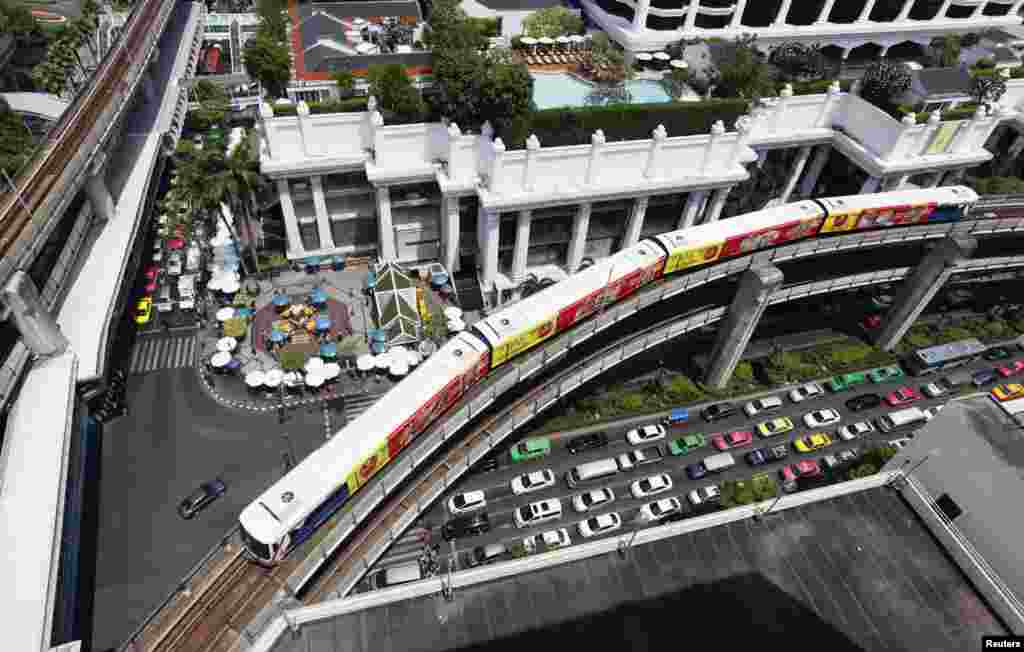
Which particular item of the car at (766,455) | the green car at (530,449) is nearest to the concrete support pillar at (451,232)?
the green car at (530,449)

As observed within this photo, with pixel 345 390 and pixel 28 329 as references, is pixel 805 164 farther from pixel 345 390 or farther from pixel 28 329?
pixel 28 329

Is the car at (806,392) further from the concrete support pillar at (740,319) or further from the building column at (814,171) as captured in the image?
the building column at (814,171)

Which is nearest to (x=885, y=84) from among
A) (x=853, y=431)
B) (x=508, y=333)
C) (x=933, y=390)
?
(x=933, y=390)

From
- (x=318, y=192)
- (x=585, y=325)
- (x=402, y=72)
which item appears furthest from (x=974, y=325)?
(x=318, y=192)

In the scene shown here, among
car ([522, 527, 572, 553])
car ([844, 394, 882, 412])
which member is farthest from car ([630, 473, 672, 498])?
car ([844, 394, 882, 412])

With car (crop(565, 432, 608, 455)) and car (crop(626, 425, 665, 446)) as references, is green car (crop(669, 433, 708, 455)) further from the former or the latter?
car (crop(565, 432, 608, 455))

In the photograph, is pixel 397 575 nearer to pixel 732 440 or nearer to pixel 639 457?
pixel 639 457

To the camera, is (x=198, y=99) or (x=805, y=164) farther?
(x=198, y=99)
